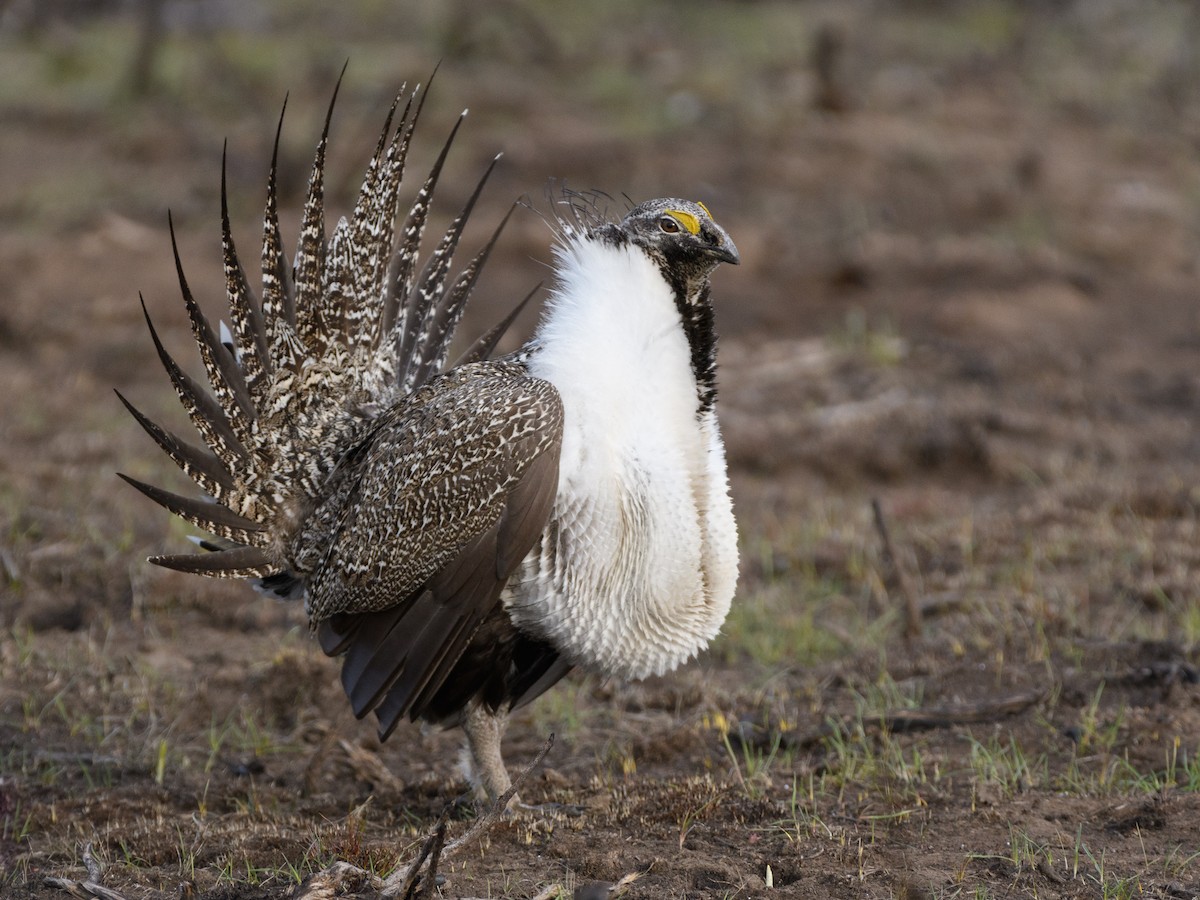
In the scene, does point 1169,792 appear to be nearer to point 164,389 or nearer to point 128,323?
point 164,389

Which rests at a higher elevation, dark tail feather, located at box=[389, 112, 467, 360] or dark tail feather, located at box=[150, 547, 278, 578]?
dark tail feather, located at box=[389, 112, 467, 360]

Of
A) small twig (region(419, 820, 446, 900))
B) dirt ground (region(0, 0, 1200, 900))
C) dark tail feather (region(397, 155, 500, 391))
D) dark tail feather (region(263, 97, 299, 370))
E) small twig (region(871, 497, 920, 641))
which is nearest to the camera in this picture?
small twig (region(419, 820, 446, 900))

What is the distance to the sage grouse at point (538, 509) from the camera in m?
3.45

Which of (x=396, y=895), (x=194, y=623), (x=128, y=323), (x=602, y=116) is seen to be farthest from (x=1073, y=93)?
(x=396, y=895)

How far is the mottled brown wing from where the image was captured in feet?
11.2

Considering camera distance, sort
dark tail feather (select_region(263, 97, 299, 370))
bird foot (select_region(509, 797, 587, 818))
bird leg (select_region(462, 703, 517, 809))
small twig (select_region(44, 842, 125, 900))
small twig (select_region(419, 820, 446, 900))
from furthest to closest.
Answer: dark tail feather (select_region(263, 97, 299, 370)), bird leg (select_region(462, 703, 517, 809)), bird foot (select_region(509, 797, 587, 818)), small twig (select_region(44, 842, 125, 900)), small twig (select_region(419, 820, 446, 900))

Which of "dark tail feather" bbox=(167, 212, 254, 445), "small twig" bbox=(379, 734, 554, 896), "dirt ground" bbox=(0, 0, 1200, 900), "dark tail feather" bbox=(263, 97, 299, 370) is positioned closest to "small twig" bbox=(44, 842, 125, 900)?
"dirt ground" bbox=(0, 0, 1200, 900)

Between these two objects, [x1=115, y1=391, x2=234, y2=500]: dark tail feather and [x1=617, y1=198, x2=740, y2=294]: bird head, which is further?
[x1=115, y1=391, x2=234, y2=500]: dark tail feather

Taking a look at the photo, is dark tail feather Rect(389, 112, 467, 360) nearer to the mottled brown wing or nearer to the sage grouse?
the sage grouse

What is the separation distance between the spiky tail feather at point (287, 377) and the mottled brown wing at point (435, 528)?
1.18 ft

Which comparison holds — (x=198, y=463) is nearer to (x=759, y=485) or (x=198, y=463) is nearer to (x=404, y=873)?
(x=404, y=873)

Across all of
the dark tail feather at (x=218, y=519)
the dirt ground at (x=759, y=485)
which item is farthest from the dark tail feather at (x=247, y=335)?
the dirt ground at (x=759, y=485)

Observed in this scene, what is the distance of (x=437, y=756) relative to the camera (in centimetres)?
448

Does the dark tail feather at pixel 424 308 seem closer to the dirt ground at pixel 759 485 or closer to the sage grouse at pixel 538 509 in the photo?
the sage grouse at pixel 538 509
